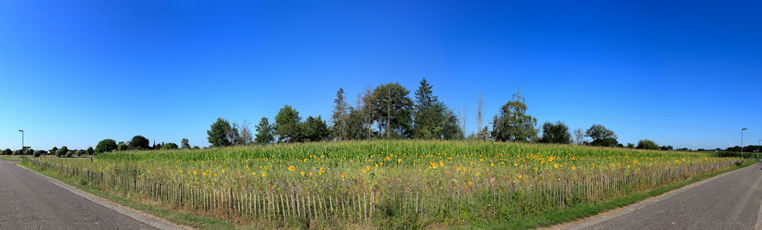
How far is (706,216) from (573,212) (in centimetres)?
411

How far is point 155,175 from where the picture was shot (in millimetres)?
13203

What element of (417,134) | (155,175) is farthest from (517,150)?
(417,134)

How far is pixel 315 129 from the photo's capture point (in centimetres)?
7075

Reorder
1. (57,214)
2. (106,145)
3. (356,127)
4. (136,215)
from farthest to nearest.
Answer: (106,145), (356,127), (57,214), (136,215)

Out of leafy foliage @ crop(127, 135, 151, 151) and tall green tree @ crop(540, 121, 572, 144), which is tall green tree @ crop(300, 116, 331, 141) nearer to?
tall green tree @ crop(540, 121, 572, 144)

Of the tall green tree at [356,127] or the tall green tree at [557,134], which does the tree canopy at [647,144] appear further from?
the tall green tree at [356,127]

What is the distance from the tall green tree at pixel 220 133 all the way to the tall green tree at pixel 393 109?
43.5m

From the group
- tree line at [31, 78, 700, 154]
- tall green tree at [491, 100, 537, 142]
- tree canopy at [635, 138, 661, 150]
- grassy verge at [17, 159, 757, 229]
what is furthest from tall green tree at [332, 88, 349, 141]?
tree canopy at [635, 138, 661, 150]

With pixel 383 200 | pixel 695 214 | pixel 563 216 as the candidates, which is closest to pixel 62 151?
pixel 383 200

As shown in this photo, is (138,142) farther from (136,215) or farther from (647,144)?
(647,144)

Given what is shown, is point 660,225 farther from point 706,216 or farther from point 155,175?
point 155,175

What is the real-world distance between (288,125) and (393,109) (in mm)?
22776

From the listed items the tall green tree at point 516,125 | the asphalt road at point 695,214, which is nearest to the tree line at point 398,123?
the tall green tree at point 516,125

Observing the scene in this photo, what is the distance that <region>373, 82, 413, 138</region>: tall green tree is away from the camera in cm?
6431
